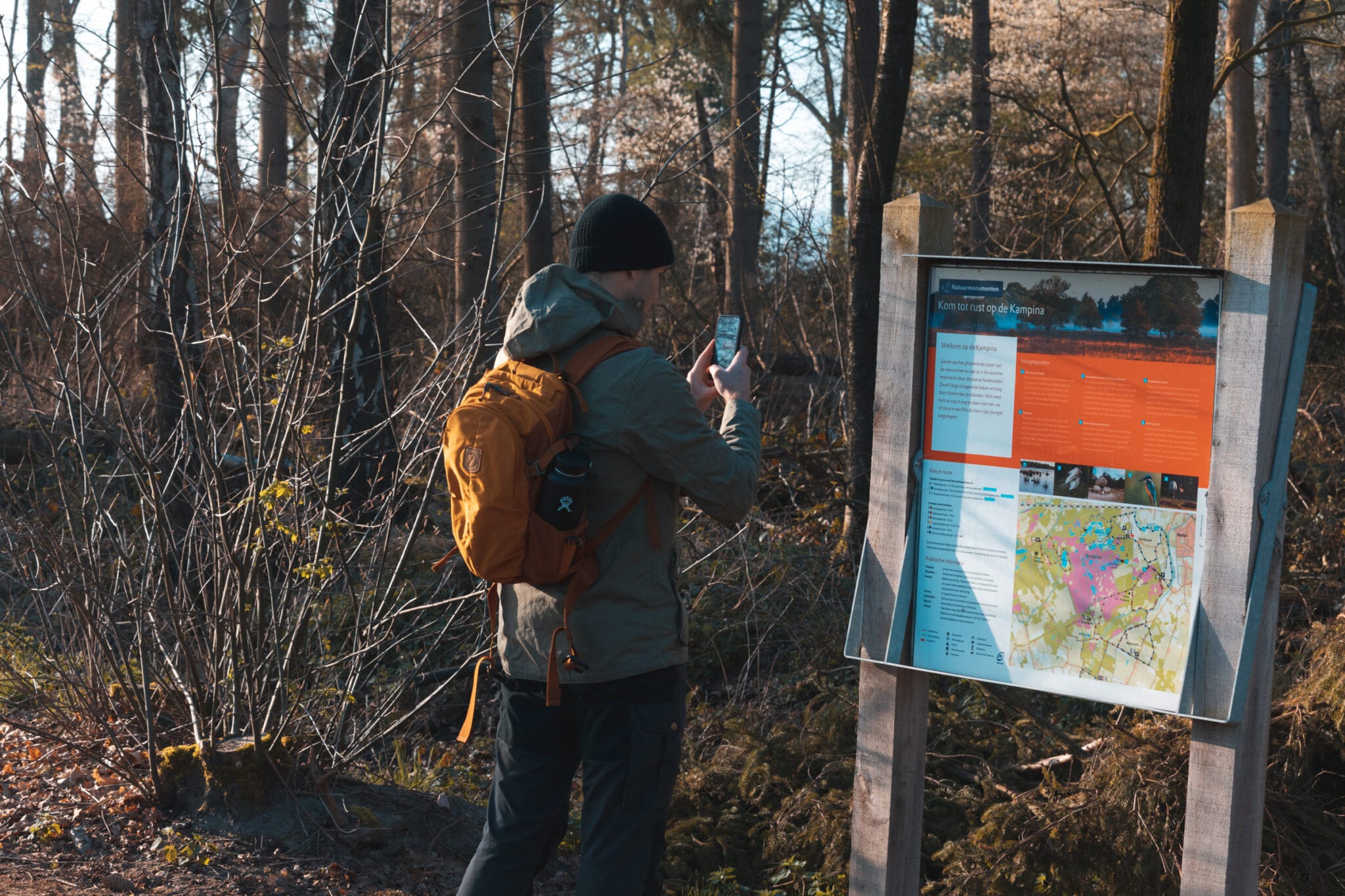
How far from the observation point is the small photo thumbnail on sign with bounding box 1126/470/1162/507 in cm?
263

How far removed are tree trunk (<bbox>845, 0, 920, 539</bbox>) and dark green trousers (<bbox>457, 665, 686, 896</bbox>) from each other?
350 centimetres

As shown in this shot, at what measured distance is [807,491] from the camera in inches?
287

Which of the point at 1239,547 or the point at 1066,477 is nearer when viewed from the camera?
the point at 1239,547

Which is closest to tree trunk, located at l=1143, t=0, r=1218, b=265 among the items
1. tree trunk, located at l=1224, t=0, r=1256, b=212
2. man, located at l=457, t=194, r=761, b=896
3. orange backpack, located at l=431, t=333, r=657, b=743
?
man, located at l=457, t=194, r=761, b=896

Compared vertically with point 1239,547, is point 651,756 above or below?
below

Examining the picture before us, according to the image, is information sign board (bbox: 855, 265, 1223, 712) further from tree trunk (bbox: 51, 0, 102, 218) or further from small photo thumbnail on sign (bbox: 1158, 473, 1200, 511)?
tree trunk (bbox: 51, 0, 102, 218)

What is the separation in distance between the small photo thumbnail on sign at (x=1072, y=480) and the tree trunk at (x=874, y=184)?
3053mm

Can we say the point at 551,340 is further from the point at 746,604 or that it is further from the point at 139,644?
the point at 746,604

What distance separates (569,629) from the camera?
2541 mm

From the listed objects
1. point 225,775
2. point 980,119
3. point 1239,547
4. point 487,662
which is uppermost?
point 980,119

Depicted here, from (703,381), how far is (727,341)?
156 mm

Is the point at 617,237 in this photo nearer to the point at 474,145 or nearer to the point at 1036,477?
the point at 1036,477

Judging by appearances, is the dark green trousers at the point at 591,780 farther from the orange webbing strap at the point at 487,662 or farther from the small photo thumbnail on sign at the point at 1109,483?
the small photo thumbnail on sign at the point at 1109,483

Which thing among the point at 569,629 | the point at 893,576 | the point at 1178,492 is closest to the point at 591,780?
the point at 569,629
